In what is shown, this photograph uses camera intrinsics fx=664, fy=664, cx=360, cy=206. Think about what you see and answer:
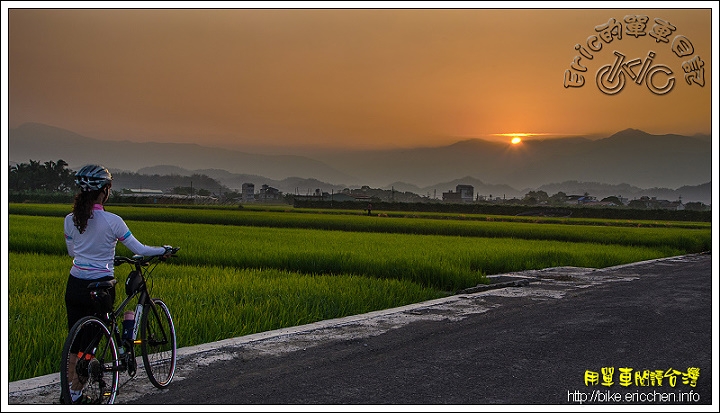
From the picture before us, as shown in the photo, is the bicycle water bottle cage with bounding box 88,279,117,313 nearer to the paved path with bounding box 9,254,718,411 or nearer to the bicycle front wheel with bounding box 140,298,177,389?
the bicycle front wheel with bounding box 140,298,177,389

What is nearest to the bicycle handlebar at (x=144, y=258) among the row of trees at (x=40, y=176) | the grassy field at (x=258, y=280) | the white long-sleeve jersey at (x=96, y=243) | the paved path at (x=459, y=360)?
the white long-sleeve jersey at (x=96, y=243)

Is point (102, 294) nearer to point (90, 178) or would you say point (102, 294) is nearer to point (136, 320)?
point (136, 320)

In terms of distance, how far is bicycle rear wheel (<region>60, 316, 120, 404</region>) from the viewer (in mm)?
5371

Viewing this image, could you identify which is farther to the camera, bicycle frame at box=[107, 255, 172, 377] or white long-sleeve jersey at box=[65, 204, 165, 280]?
bicycle frame at box=[107, 255, 172, 377]

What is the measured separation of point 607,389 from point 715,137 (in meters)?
4.59

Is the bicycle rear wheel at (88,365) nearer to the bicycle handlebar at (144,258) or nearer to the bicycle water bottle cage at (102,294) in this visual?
the bicycle water bottle cage at (102,294)

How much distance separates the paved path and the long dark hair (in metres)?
1.65

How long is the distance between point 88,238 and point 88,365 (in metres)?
1.07

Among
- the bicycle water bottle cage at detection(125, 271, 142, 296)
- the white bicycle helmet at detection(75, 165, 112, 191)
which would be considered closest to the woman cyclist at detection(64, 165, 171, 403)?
the white bicycle helmet at detection(75, 165, 112, 191)

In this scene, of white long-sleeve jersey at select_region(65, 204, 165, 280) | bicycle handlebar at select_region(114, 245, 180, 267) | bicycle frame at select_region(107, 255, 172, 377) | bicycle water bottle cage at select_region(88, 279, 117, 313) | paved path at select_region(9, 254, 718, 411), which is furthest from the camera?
paved path at select_region(9, 254, 718, 411)

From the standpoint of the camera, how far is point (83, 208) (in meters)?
5.69

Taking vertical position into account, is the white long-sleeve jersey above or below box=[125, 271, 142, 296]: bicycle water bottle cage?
above

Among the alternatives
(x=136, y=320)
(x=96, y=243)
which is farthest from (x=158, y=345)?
(x=96, y=243)

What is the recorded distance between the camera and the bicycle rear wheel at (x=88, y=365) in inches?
211
